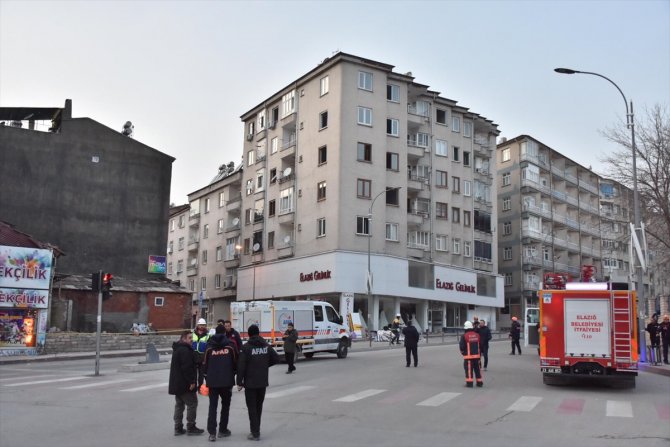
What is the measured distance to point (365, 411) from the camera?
13109mm

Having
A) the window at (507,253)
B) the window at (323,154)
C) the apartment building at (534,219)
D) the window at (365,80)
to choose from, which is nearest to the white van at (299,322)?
the window at (323,154)

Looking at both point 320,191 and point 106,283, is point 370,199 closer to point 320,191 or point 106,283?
point 320,191

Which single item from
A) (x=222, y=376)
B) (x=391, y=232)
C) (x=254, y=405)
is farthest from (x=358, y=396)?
(x=391, y=232)

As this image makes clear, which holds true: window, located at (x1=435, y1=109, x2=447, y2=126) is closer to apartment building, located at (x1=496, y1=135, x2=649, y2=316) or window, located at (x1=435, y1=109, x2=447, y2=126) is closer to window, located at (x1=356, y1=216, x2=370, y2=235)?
window, located at (x1=356, y1=216, x2=370, y2=235)

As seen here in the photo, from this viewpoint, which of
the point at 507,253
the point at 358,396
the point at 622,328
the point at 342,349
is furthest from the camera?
the point at 507,253

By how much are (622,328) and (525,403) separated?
445 cm

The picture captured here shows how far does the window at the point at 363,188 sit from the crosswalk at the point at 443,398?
3279 centimetres

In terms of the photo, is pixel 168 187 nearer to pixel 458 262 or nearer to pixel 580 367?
pixel 458 262

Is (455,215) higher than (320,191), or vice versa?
(320,191)

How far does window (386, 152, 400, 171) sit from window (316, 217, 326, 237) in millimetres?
6849

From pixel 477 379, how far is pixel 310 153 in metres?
37.7

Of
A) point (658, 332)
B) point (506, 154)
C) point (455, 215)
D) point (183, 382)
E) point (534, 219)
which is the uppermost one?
point (506, 154)

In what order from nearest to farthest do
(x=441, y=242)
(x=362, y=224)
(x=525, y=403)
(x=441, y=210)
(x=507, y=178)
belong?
1. (x=525, y=403)
2. (x=362, y=224)
3. (x=441, y=242)
4. (x=441, y=210)
5. (x=507, y=178)

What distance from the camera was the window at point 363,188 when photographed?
50.4m
